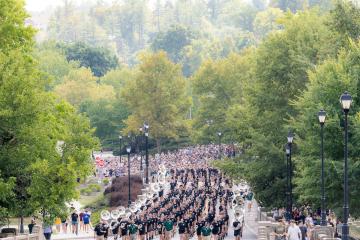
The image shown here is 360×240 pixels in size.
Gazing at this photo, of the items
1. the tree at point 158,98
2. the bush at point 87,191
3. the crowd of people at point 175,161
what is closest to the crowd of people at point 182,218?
the bush at point 87,191

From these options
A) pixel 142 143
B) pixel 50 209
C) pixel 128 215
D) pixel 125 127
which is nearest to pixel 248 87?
pixel 128 215

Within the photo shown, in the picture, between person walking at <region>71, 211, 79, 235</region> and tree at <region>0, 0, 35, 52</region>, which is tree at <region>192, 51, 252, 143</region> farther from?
tree at <region>0, 0, 35, 52</region>

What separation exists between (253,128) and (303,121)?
58.4 ft

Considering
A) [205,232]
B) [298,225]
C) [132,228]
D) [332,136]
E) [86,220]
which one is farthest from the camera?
[86,220]

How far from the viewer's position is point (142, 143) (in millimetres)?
138250

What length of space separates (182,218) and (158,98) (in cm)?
8485

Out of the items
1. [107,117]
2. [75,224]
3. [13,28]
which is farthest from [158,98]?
[13,28]

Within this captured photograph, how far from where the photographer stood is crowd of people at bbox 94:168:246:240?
5069 cm

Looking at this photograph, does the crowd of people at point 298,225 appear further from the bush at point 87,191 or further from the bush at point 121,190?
the bush at point 87,191

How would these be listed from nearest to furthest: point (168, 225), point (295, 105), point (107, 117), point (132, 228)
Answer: point (132, 228) < point (168, 225) < point (295, 105) < point (107, 117)

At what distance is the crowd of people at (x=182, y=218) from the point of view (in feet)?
166

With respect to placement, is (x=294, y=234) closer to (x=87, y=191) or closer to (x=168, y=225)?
(x=168, y=225)

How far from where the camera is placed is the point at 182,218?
192ft

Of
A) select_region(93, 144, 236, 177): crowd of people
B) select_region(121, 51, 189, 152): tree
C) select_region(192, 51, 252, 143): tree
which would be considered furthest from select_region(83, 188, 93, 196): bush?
select_region(121, 51, 189, 152): tree
